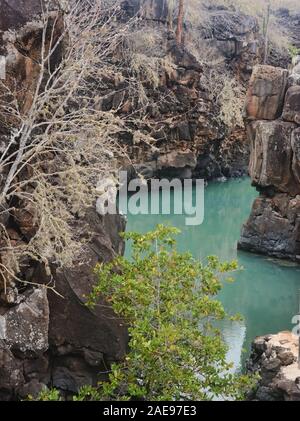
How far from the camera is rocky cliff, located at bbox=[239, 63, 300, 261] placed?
18484mm

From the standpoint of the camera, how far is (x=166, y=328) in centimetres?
692

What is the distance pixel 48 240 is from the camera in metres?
7.80

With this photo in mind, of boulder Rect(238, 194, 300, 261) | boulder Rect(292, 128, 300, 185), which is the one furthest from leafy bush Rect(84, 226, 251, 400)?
boulder Rect(238, 194, 300, 261)

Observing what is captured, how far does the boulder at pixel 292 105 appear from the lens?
59.7 ft

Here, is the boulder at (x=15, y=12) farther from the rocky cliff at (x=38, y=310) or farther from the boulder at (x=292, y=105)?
the boulder at (x=292, y=105)

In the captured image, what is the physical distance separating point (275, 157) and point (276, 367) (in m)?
10.5

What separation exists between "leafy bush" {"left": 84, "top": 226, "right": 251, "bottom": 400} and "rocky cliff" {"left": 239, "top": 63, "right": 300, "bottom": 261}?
11295mm

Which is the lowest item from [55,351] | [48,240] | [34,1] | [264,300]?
[264,300]
